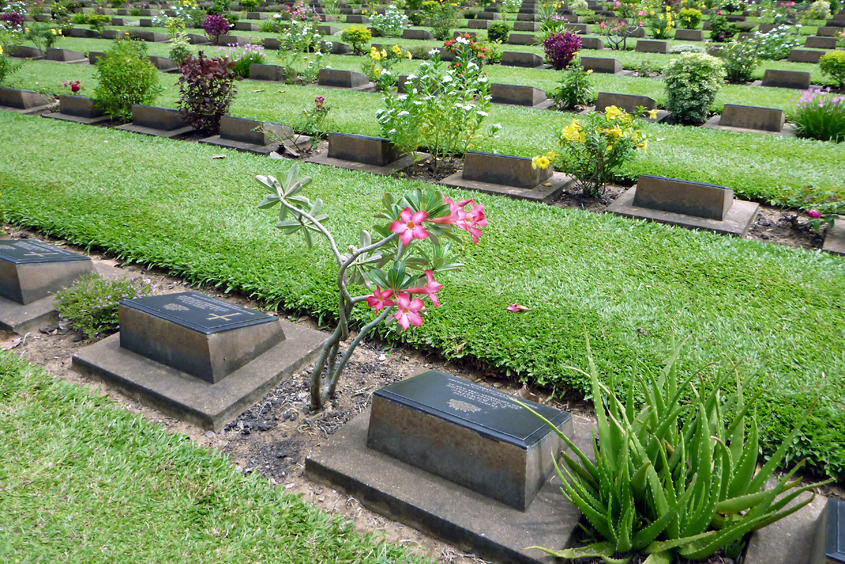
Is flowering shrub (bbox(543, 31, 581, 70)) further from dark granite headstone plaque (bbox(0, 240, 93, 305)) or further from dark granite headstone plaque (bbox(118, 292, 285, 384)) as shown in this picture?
dark granite headstone plaque (bbox(118, 292, 285, 384))

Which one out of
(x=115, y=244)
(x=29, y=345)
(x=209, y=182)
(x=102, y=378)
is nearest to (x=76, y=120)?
(x=209, y=182)

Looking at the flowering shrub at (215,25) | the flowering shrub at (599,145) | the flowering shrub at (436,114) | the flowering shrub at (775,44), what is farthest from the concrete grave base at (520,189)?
the flowering shrub at (215,25)

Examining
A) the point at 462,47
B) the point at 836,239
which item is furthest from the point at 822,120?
the point at 462,47

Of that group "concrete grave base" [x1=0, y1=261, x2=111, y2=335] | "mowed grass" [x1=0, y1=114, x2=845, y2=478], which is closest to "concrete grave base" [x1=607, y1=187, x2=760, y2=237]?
"mowed grass" [x1=0, y1=114, x2=845, y2=478]

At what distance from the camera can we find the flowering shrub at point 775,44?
→ 12.8 meters

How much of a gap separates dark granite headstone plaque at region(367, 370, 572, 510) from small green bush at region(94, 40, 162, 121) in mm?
7824

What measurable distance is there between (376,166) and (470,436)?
475 cm

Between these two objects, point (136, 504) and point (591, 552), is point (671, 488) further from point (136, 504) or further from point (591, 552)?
point (136, 504)

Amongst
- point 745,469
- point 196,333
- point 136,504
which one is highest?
point 196,333

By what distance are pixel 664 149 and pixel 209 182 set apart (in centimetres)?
494

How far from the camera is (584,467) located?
244 cm

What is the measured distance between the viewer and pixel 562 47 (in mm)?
11562

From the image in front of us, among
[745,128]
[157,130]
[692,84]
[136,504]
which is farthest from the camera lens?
[157,130]

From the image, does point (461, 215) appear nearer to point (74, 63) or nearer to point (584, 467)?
point (584, 467)
